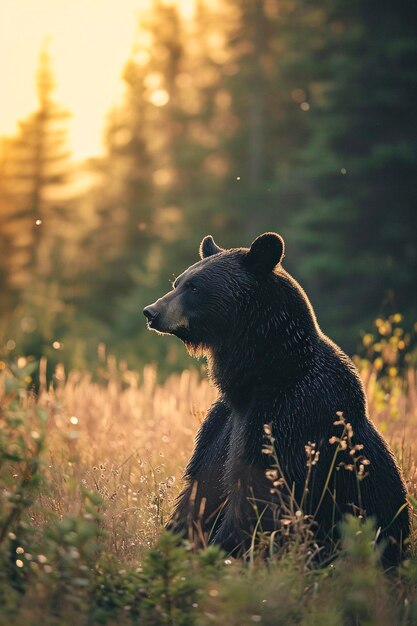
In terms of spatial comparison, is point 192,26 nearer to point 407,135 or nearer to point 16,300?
point 16,300

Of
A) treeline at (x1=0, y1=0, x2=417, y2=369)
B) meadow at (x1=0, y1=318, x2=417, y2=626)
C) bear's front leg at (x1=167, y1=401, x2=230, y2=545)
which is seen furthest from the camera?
treeline at (x1=0, y1=0, x2=417, y2=369)

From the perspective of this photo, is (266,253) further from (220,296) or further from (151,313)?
(151,313)

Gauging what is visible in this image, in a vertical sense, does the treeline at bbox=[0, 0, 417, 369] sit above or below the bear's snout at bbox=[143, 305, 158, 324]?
above

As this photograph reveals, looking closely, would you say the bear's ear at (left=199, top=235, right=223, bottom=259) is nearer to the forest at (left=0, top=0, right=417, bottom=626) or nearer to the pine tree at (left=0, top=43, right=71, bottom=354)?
the forest at (left=0, top=0, right=417, bottom=626)

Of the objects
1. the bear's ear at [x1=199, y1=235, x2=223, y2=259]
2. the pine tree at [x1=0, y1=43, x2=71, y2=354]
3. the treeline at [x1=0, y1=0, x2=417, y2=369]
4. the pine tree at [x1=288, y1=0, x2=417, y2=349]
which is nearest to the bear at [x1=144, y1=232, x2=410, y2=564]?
the bear's ear at [x1=199, y1=235, x2=223, y2=259]

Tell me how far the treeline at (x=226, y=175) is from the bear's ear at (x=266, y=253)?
9.32 m

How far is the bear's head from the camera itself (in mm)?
4590

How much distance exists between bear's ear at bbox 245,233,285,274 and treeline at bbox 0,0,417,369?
9325 mm

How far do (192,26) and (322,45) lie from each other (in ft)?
43.3

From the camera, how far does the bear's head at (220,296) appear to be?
15.1 feet

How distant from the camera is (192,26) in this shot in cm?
3681

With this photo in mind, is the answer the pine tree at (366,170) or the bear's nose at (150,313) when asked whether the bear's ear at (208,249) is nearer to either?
the bear's nose at (150,313)

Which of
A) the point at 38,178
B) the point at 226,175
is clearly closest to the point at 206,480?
the point at 226,175

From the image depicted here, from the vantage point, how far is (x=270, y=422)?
14.0 feet
